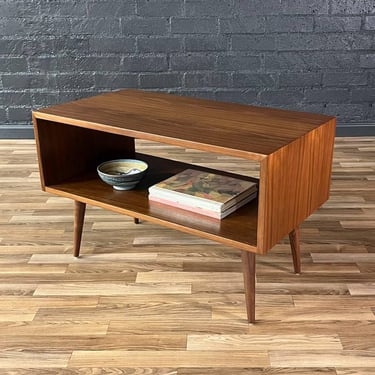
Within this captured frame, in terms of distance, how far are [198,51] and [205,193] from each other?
5.00ft

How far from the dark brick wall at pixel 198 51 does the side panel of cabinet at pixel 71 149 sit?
46.4 inches

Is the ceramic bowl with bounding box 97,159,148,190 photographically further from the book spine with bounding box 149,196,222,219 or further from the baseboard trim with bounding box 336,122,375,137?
the baseboard trim with bounding box 336,122,375,137

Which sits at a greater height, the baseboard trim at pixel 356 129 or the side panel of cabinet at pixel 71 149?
the side panel of cabinet at pixel 71 149

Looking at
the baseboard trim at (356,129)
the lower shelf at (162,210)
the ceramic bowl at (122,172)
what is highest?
the ceramic bowl at (122,172)

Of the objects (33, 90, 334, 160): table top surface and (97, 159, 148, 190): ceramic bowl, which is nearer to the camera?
(33, 90, 334, 160): table top surface

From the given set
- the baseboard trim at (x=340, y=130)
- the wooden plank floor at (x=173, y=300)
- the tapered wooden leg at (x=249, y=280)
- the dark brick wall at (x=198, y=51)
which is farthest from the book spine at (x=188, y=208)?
the baseboard trim at (x=340, y=130)

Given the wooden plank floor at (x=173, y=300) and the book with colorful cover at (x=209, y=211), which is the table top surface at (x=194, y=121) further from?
the wooden plank floor at (x=173, y=300)

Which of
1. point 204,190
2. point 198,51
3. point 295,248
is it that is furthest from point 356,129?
point 204,190

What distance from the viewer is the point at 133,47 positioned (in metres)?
2.73

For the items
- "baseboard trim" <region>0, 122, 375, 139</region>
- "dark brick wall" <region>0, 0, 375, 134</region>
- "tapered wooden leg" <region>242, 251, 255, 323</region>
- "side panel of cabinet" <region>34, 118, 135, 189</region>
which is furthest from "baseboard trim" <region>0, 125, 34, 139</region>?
"tapered wooden leg" <region>242, 251, 255, 323</region>

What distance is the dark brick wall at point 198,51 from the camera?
2.65 meters

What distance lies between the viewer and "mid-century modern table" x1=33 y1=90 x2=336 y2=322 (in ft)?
3.77

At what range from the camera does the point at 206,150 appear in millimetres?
1147

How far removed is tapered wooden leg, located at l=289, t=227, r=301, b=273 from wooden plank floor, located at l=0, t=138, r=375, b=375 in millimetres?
33
